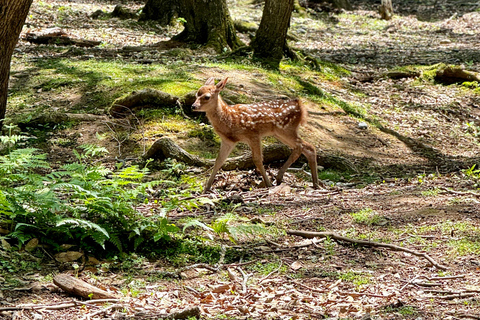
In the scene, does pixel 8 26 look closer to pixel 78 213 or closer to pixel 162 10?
pixel 78 213

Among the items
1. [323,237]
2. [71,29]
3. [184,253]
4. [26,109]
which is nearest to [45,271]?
[184,253]

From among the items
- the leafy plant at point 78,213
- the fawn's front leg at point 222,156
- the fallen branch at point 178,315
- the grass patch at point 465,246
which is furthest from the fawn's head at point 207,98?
the fallen branch at point 178,315

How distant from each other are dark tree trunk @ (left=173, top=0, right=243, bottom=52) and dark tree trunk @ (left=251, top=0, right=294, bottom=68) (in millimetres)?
1244

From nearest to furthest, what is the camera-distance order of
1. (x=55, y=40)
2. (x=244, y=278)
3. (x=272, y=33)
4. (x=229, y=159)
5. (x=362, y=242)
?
(x=244, y=278) → (x=362, y=242) → (x=229, y=159) → (x=272, y=33) → (x=55, y=40)

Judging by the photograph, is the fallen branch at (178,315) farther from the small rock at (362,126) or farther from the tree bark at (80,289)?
the small rock at (362,126)

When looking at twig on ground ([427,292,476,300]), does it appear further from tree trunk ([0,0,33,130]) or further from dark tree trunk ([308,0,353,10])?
dark tree trunk ([308,0,353,10])

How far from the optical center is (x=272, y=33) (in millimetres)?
13641

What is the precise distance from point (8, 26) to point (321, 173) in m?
4.63

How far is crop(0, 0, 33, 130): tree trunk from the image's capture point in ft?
26.0

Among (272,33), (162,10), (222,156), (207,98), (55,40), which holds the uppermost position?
(207,98)

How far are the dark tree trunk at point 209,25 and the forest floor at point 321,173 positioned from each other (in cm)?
80

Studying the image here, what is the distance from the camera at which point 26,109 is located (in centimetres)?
1022

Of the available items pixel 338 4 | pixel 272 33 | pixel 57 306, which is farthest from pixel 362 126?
pixel 338 4

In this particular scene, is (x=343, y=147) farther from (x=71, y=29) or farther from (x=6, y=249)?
(x=71, y=29)
